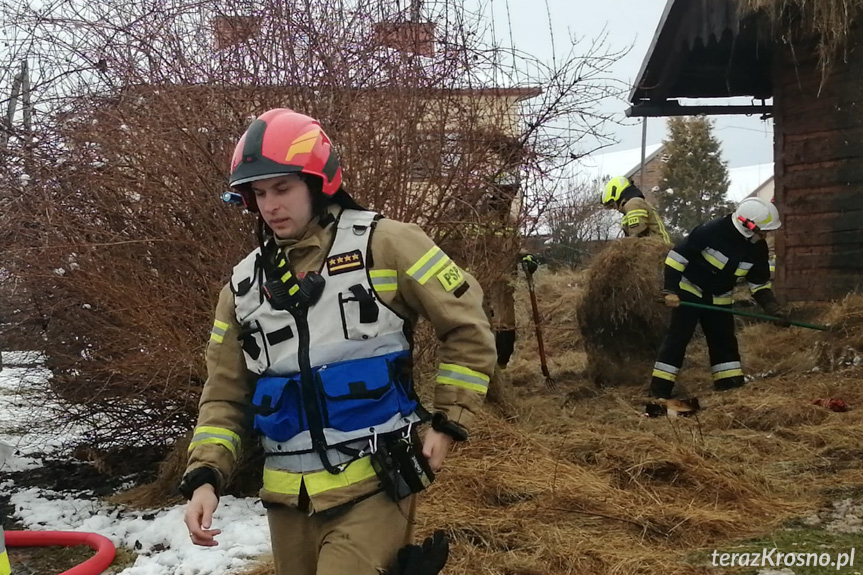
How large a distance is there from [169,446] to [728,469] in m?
3.49

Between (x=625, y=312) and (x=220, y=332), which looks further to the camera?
(x=625, y=312)

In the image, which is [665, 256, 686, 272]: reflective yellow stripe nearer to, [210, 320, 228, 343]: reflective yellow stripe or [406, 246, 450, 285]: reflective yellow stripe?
[406, 246, 450, 285]: reflective yellow stripe

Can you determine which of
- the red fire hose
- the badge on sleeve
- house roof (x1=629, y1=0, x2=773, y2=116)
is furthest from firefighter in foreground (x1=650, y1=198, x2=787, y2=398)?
the badge on sleeve

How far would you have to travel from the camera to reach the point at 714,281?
7094 millimetres

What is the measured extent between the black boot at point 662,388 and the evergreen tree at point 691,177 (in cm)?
3137

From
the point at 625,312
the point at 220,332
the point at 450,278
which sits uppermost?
the point at 450,278

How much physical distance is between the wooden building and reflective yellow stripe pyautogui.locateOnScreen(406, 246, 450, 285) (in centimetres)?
636

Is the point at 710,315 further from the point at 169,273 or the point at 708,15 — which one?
the point at 169,273

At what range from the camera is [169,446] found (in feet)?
18.0

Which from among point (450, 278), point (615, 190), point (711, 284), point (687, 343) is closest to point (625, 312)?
point (687, 343)

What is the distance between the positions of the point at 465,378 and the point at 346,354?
1.02 ft

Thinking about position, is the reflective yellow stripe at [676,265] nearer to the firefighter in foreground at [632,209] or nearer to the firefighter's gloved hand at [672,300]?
the firefighter's gloved hand at [672,300]

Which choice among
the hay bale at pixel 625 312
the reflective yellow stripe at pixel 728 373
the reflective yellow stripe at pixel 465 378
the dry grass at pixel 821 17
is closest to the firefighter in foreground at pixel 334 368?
the reflective yellow stripe at pixel 465 378

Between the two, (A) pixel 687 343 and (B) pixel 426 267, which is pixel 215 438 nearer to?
(B) pixel 426 267
